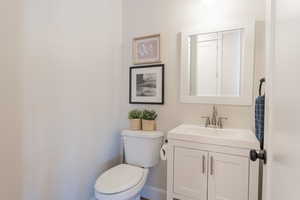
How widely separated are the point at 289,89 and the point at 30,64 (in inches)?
61.0

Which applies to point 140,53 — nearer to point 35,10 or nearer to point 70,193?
point 35,10

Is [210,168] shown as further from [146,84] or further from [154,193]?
[146,84]

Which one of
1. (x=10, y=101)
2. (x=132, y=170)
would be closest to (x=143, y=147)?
(x=132, y=170)

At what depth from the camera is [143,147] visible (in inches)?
71.1

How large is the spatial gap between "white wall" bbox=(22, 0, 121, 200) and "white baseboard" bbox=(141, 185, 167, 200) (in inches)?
20.4

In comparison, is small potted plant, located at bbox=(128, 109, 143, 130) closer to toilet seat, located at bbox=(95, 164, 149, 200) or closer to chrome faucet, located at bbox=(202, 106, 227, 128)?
toilet seat, located at bbox=(95, 164, 149, 200)

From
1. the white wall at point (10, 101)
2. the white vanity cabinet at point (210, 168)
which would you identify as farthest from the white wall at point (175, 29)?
the white wall at point (10, 101)

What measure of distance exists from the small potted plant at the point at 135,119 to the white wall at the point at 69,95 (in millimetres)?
256

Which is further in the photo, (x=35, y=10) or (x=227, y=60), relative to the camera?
(x=227, y=60)

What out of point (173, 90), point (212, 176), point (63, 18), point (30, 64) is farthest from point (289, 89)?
point (63, 18)

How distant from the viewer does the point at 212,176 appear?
4.42ft

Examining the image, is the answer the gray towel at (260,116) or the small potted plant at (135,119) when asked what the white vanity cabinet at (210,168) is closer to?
the gray towel at (260,116)

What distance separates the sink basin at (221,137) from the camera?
1.23 meters

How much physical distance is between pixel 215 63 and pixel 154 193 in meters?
1.50
